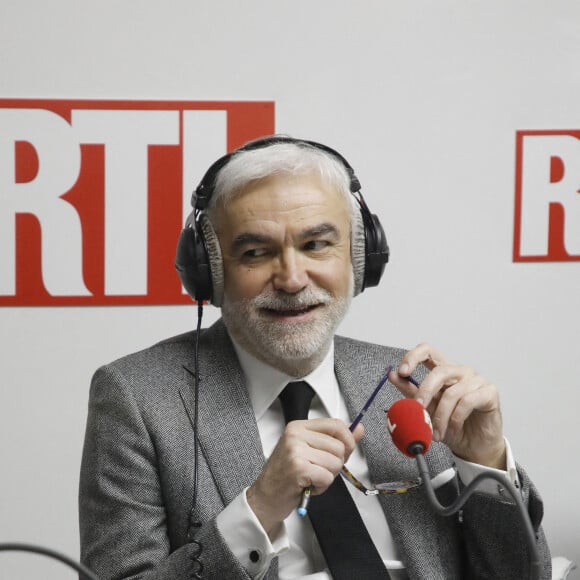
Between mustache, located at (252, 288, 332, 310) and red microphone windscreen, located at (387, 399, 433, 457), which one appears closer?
red microphone windscreen, located at (387, 399, 433, 457)

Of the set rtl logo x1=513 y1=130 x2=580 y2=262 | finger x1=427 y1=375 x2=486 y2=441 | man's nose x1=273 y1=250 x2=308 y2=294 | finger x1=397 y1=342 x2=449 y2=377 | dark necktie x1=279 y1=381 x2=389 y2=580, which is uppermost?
rtl logo x1=513 y1=130 x2=580 y2=262

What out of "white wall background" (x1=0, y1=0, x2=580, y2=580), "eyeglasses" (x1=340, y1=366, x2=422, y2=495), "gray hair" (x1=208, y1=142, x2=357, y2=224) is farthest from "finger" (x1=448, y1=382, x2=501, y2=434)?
"white wall background" (x1=0, y1=0, x2=580, y2=580)

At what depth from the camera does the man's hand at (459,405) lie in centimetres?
147

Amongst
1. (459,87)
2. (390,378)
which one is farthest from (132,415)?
(459,87)

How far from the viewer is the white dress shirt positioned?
152cm

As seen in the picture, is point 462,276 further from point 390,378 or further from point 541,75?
point 390,378

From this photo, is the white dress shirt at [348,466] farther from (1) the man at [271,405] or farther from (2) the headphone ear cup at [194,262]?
(2) the headphone ear cup at [194,262]

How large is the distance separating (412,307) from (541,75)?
2.39 feet

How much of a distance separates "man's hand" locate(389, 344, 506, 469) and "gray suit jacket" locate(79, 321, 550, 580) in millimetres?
78

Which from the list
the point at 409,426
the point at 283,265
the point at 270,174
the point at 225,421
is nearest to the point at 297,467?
the point at 409,426

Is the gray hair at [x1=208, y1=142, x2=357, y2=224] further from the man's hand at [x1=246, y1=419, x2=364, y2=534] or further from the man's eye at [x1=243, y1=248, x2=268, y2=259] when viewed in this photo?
the man's hand at [x1=246, y1=419, x2=364, y2=534]

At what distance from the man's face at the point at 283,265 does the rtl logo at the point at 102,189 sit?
886 millimetres

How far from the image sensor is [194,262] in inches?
61.8

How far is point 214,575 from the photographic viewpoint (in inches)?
53.4
